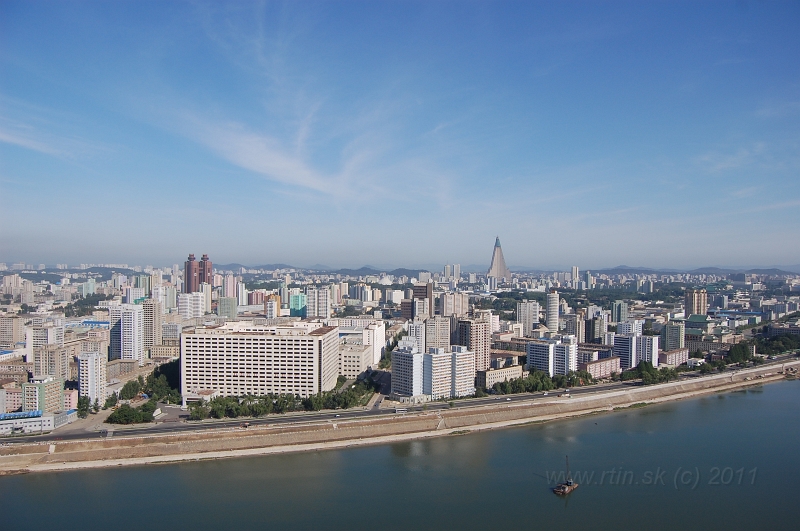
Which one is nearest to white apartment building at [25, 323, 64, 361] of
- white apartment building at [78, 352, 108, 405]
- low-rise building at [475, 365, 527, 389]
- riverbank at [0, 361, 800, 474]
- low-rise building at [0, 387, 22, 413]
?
white apartment building at [78, 352, 108, 405]

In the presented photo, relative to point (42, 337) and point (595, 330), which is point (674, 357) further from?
point (42, 337)

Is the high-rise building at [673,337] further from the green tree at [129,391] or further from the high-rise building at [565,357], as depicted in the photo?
the green tree at [129,391]

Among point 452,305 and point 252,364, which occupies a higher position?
point 452,305

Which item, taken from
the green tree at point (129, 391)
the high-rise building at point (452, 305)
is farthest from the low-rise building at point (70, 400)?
the high-rise building at point (452, 305)

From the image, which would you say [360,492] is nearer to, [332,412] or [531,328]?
[332,412]

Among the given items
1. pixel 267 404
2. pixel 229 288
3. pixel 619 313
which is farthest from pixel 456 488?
pixel 229 288

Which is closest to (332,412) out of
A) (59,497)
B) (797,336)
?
(59,497)
